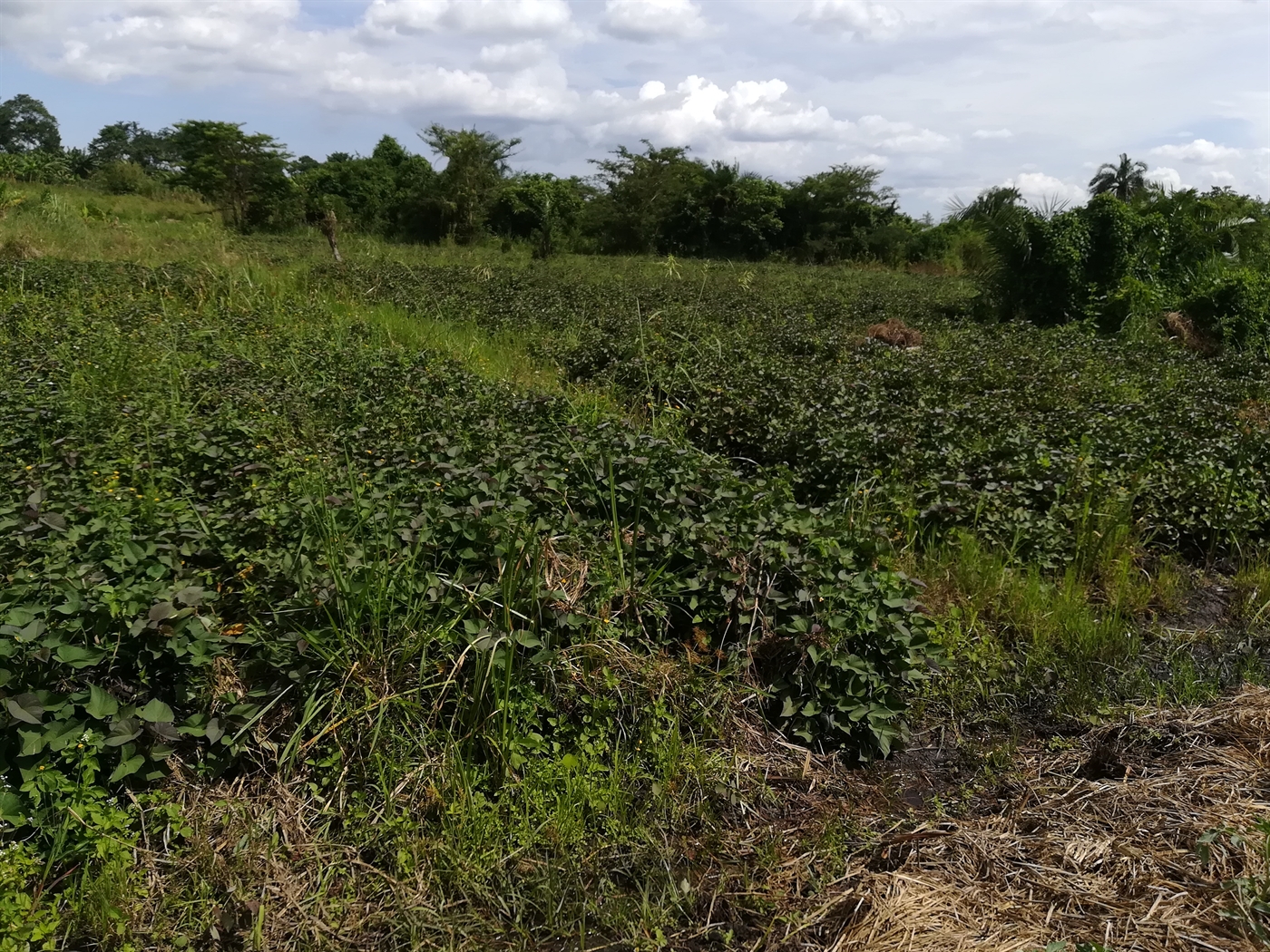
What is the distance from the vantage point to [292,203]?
23422 mm

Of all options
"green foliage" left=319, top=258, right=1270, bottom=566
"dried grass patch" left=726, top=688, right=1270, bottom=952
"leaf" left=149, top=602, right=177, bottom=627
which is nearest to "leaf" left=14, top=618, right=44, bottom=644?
"leaf" left=149, top=602, right=177, bottom=627

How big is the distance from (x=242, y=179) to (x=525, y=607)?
2429 centimetres

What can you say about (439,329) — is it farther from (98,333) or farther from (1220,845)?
(1220,845)

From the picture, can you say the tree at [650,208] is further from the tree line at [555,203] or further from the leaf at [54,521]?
the leaf at [54,521]

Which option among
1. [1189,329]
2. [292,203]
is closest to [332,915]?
[1189,329]

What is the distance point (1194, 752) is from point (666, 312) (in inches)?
270

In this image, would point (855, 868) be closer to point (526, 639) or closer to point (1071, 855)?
point (1071, 855)

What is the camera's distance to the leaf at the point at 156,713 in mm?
2182

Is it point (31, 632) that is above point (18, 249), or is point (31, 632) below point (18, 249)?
below

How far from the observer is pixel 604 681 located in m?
2.68

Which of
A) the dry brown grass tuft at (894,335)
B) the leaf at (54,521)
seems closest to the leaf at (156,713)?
the leaf at (54,521)

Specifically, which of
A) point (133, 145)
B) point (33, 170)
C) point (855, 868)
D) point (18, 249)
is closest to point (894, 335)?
point (855, 868)

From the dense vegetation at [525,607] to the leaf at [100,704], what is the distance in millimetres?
18

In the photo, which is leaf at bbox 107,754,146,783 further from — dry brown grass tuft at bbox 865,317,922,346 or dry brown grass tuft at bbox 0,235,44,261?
dry brown grass tuft at bbox 0,235,44,261
